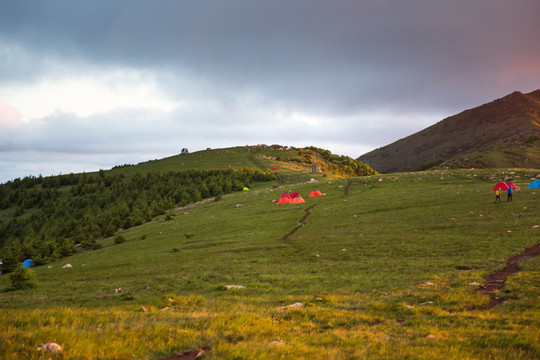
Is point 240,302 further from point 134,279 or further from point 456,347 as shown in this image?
point 134,279

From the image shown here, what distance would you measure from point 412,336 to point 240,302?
304 inches

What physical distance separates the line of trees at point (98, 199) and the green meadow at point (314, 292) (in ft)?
113

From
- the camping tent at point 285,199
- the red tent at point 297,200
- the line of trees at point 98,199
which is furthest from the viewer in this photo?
the line of trees at point 98,199

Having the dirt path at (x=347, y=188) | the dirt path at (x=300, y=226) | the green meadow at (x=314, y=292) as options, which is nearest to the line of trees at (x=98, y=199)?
the green meadow at (x=314, y=292)

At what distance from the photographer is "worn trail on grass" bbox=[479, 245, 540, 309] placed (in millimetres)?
13966

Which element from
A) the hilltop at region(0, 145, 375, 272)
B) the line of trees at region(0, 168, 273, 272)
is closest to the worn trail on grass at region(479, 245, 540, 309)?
the hilltop at region(0, 145, 375, 272)

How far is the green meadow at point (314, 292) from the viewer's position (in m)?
8.23

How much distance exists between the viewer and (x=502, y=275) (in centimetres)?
1827

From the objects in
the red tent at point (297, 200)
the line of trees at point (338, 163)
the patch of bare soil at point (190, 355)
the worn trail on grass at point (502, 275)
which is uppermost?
the line of trees at point (338, 163)

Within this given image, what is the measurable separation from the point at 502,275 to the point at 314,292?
36.4 ft

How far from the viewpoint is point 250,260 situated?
→ 93.7ft

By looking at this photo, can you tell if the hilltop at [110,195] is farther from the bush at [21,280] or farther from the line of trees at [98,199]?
the bush at [21,280]

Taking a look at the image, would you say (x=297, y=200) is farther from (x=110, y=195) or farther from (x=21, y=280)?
(x=110, y=195)

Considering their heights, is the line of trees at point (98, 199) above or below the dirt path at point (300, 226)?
above
